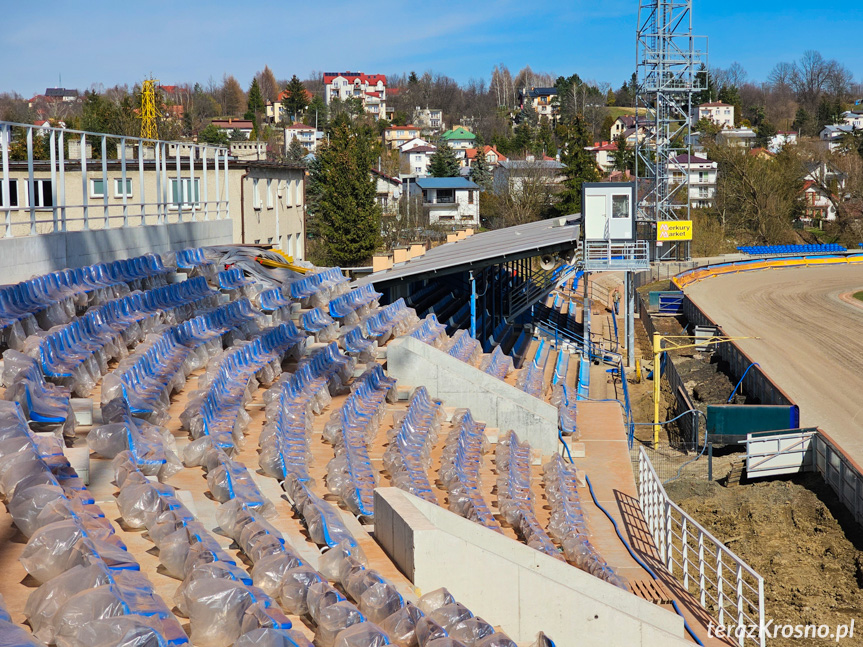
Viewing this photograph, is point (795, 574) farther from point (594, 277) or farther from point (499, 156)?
point (499, 156)

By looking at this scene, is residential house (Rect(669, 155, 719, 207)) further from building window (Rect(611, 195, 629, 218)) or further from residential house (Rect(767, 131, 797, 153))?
building window (Rect(611, 195, 629, 218))

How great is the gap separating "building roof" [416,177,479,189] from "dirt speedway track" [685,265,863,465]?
33.9 meters

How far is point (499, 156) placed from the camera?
11869 centimetres

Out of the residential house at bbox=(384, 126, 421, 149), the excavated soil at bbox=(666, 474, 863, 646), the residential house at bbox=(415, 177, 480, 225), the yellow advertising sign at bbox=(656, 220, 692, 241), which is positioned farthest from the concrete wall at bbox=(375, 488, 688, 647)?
the residential house at bbox=(384, 126, 421, 149)

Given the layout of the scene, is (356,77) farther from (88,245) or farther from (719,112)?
(88,245)

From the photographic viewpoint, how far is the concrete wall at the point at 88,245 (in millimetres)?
12867

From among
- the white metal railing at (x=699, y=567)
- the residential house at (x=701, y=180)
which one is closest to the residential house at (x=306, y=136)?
the residential house at (x=701, y=180)

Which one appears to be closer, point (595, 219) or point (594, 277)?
→ point (595, 219)

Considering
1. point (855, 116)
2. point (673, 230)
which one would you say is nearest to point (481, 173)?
point (673, 230)

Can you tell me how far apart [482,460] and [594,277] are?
140ft

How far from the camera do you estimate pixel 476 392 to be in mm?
15398

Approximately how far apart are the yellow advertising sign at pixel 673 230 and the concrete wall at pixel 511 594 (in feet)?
129

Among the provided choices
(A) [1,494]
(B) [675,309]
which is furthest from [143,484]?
(B) [675,309]

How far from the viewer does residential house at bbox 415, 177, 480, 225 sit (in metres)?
84.4
